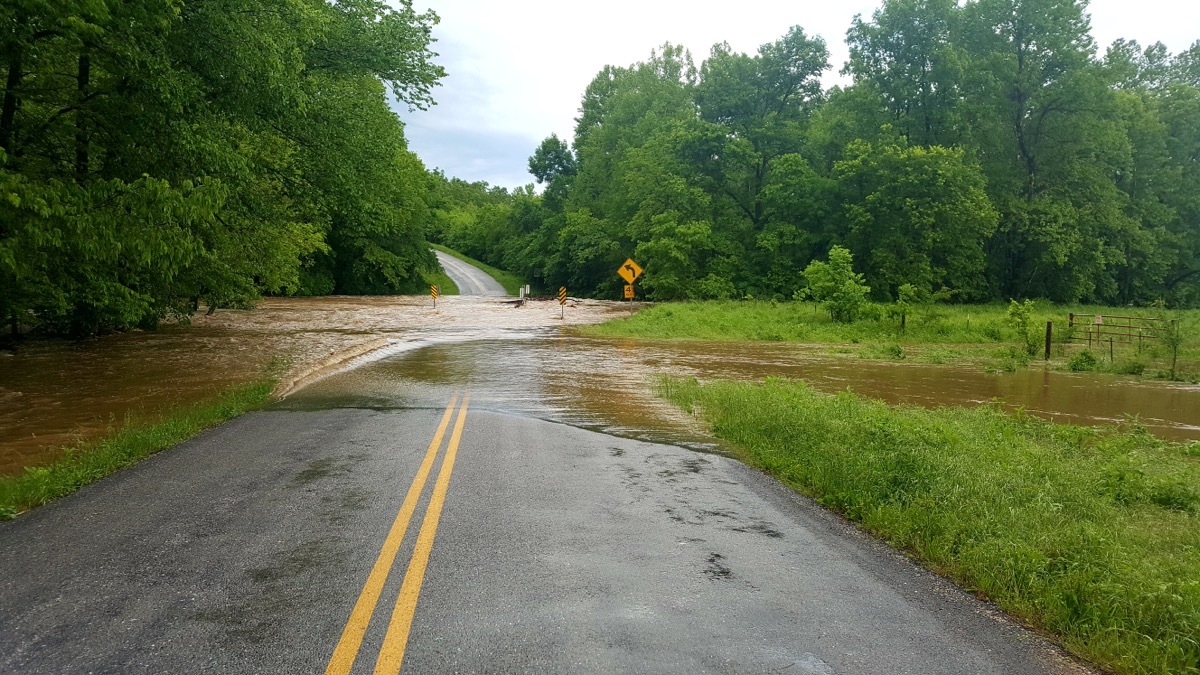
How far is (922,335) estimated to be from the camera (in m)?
30.1

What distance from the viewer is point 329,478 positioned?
284 inches

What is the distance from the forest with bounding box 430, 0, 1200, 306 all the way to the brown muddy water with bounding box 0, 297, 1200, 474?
21720mm

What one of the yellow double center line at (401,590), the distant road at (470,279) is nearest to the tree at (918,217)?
the distant road at (470,279)

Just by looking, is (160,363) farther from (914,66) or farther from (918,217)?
(914,66)

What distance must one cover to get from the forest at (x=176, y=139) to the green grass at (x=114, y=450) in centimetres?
233

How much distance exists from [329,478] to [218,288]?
1619cm

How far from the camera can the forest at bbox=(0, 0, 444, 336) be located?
32.0 ft

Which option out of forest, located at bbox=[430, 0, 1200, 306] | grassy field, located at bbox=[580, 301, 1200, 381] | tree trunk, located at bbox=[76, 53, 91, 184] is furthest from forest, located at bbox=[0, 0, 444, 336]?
forest, located at bbox=[430, 0, 1200, 306]

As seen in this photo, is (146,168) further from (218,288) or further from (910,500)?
(910,500)

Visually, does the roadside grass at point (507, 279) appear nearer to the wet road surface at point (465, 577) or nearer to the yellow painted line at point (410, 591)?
the wet road surface at point (465, 577)

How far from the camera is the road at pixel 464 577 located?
3.74 m

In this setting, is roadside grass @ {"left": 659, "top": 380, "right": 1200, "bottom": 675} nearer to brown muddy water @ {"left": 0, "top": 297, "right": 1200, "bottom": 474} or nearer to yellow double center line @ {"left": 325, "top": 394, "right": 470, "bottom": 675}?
brown muddy water @ {"left": 0, "top": 297, "right": 1200, "bottom": 474}

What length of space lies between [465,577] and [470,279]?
7894 centimetres

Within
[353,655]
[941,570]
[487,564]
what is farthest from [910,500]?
[353,655]
